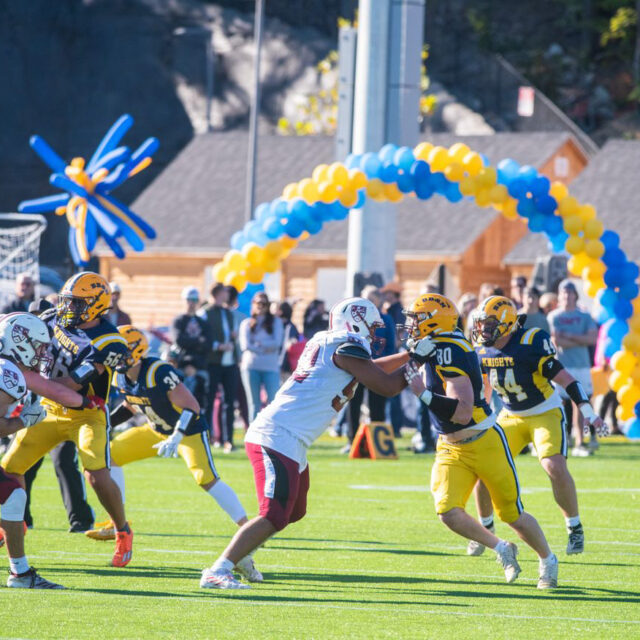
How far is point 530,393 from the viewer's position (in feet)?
30.9

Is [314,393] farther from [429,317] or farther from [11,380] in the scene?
[11,380]

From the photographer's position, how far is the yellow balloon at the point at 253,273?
61.4 feet

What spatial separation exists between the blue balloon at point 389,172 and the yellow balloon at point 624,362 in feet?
11.6

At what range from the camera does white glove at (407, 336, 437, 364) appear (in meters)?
7.89

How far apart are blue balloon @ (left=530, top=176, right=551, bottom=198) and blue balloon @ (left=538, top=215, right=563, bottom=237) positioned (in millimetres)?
290

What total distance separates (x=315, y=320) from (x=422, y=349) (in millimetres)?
10352

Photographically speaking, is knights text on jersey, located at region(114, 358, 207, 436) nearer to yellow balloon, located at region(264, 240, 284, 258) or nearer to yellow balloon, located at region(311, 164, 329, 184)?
yellow balloon, located at region(311, 164, 329, 184)

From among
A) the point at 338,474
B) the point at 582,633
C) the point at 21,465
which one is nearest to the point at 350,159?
the point at 338,474

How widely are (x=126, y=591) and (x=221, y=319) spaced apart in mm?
8778

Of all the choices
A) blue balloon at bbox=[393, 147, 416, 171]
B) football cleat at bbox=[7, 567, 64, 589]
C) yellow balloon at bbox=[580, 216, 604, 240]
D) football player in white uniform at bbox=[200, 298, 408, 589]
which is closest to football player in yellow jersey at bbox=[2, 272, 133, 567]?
football cleat at bbox=[7, 567, 64, 589]

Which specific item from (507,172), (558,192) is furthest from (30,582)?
(558,192)

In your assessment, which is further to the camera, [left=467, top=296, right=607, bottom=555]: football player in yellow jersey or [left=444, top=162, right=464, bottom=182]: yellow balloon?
[left=444, top=162, right=464, bottom=182]: yellow balloon

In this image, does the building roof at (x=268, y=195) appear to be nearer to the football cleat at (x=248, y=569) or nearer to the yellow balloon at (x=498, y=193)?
the yellow balloon at (x=498, y=193)

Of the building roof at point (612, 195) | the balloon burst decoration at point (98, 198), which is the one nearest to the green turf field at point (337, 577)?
the balloon burst decoration at point (98, 198)
